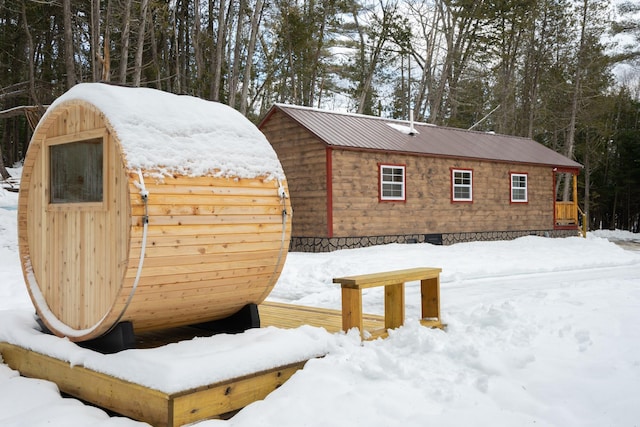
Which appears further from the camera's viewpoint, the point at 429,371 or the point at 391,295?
the point at 391,295

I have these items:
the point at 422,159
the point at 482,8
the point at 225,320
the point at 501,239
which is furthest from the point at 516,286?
the point at 482,8

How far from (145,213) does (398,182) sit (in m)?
13.4

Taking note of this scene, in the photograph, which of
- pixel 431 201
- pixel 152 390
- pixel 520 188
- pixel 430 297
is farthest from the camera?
pixel 520 188

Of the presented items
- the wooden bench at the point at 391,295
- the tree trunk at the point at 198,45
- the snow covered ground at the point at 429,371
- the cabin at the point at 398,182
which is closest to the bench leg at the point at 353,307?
the wooden bench at the point at 391,295

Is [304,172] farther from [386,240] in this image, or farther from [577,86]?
[577,86]

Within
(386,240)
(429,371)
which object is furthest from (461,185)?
(429,371)

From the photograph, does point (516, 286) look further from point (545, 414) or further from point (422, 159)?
point (422, 159)

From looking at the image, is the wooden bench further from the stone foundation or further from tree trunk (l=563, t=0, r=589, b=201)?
tree trunk (l=563, t=0, r=589, b=201)

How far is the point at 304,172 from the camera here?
632 inches

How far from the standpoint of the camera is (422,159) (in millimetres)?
17547

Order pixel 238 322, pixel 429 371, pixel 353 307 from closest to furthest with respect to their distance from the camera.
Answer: pixel 429 371
pixel 353 307
pixel 238 322

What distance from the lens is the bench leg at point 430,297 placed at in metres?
5.88

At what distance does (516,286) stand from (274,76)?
881 inches

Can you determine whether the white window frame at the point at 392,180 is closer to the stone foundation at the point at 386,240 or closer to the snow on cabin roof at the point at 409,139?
the snow on cabin roof at the point at 409,139
